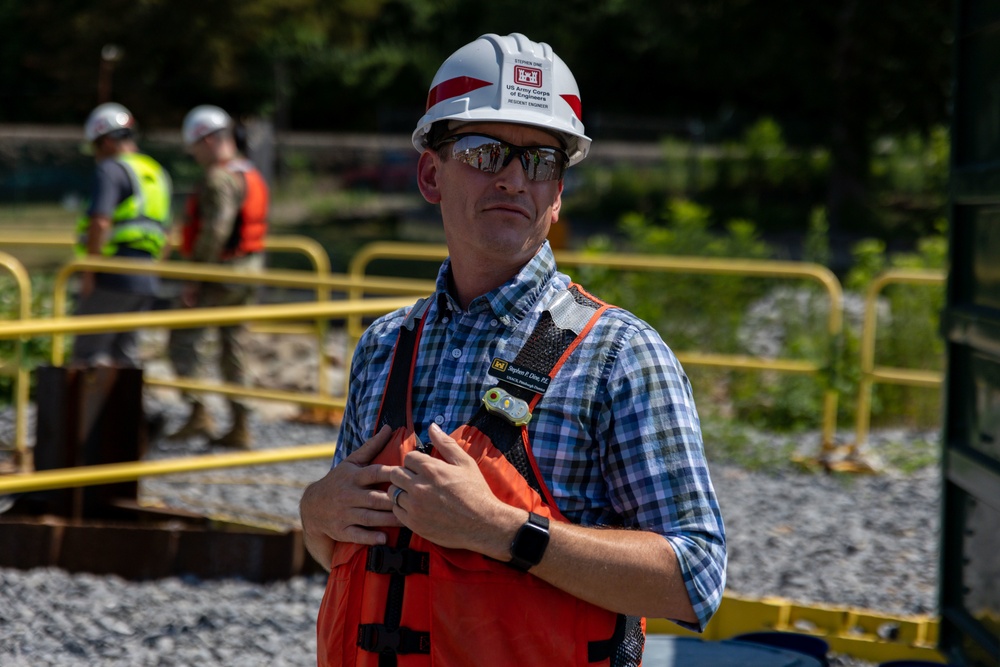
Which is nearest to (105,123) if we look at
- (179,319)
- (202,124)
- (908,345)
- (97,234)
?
(202,124)

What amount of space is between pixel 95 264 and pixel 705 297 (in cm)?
453

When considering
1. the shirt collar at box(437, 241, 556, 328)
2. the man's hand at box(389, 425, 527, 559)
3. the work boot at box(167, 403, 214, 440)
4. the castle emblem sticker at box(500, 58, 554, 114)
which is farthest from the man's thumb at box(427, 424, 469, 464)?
the work boot at box(167, 403, 214, 440)

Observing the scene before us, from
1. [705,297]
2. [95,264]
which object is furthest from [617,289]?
[95,264]

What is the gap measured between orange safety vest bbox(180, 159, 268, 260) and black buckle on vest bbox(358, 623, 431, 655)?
22.0 ft

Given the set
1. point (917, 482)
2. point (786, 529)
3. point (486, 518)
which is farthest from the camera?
point (917, 482)

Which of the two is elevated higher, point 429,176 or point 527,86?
point 527,86

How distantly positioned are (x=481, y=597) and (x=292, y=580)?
140 inches

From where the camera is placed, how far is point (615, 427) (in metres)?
1.97

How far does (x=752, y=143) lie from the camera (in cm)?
2817

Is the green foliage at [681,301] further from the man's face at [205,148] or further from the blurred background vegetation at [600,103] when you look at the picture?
the man's face at [205,148]

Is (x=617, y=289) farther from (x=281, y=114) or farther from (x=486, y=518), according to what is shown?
(x=281, y=114)

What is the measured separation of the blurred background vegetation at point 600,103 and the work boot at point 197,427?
162 inches

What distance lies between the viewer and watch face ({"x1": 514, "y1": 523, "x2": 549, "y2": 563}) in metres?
1.86

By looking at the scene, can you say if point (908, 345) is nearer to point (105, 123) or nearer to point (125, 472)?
point (105, 123)
